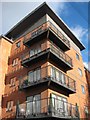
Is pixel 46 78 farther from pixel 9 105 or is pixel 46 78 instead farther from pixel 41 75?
pixel 9 105

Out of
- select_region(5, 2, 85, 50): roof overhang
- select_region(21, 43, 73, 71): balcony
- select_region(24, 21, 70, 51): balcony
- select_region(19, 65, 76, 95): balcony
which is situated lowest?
select_region(19, 65, 76, 95): balcony

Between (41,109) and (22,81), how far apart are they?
437 centimetres

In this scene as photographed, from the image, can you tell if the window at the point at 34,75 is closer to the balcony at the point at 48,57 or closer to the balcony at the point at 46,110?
the balcony at the point at 48,57

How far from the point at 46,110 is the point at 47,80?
2.34 meters

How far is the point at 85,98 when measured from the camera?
22266 mm

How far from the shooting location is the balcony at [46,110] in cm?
1299

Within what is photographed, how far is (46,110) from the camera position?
43.9 feet

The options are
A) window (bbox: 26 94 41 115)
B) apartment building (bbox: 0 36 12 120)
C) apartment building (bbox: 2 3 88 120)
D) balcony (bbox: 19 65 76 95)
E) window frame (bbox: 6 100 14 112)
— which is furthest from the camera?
apartment building (bbox: 0 36 12 120)

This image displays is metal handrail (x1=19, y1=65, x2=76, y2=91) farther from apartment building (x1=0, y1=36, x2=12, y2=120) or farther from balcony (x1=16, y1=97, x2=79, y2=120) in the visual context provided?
apartment building (x1=0, y1=36, x2=12, y2=120)

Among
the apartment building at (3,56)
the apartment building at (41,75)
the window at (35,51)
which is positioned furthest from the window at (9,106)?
the window at (35,51)

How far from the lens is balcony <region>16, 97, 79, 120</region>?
1299 cm

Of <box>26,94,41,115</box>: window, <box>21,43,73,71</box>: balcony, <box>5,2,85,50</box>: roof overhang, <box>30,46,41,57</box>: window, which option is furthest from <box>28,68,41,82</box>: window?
<box>5,2,85,50</box>: roof overhang

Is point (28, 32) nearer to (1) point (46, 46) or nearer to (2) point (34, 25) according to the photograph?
(2) point (34, 25)

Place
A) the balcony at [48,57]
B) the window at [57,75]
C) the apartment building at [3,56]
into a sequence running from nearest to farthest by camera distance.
Answer: the window at [57,75] < the balcony at [48,57] < the apartment building at [3,56]
